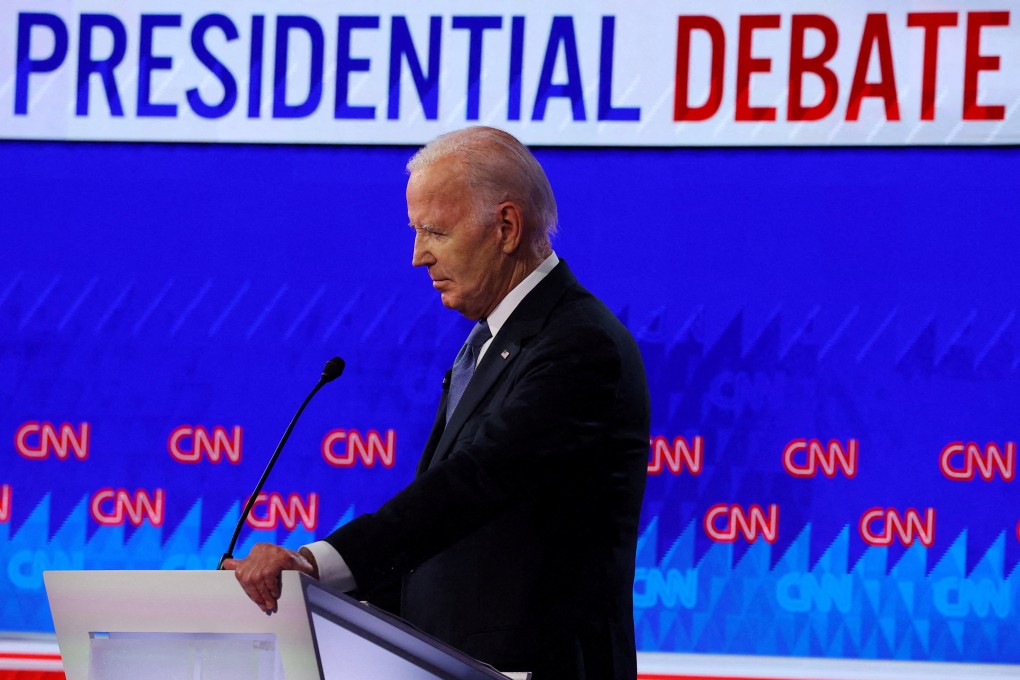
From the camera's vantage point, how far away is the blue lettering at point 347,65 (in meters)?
3.56

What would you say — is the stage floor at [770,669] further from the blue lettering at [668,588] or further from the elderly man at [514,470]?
the elderly man at [514,470]

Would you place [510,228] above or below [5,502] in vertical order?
below

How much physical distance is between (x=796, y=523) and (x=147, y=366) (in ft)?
5.80

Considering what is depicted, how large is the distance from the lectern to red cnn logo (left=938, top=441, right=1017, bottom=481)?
2.33 m

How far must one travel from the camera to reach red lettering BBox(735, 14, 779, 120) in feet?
11.3

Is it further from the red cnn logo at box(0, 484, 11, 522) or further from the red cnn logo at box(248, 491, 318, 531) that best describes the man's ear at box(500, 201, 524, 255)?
the red cnn logo at box(0, 484, 11, 522)

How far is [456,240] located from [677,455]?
1.70 meters

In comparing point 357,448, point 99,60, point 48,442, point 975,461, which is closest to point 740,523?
point 975,461

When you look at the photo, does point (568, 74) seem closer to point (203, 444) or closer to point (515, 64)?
point (515, 64)

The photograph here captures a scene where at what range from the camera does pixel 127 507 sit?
3.54m

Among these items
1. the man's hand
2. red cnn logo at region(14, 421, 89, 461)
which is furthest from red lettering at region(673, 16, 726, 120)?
the man's hand

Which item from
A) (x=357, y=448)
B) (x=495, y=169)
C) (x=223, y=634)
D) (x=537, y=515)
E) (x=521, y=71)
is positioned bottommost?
(x=223, y=634)

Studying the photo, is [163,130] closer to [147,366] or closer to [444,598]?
[147,366]

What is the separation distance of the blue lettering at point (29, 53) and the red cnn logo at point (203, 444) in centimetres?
101
